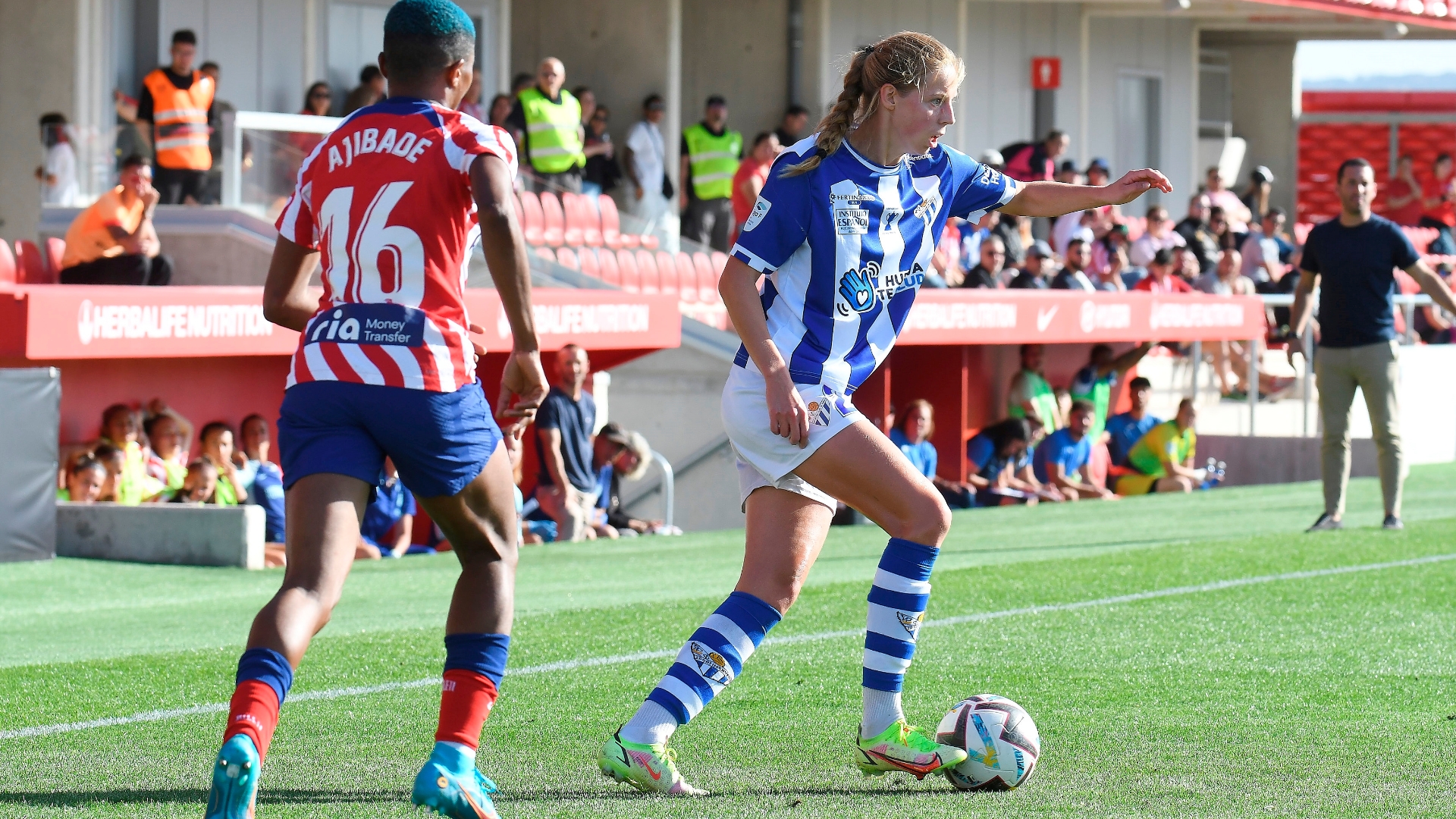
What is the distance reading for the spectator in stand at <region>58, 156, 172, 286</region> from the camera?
41.2ft

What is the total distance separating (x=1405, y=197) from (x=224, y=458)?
2445 cm

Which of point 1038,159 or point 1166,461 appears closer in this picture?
point 1166,461

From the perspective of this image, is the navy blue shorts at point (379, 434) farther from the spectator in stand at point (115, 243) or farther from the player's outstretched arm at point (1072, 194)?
the spectator in stand at point (115, 243)

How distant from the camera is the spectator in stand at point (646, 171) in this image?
19047mm

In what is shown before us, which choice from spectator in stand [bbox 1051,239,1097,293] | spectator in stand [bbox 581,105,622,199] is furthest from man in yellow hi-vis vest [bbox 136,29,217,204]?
spectator in stand [bbox 1051,239,1097,293]

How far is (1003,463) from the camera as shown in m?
16.1

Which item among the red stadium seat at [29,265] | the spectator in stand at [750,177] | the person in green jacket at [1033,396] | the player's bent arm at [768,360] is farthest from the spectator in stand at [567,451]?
the player's bent arm at [768,360]

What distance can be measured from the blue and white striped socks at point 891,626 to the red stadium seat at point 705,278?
40.2 feet

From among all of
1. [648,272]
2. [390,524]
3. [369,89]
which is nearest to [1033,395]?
[648,272]

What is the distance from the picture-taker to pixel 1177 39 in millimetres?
29781

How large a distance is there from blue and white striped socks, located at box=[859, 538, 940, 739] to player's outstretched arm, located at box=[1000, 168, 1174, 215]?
3.04 ft

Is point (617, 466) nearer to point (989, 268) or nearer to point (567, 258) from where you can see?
point (567, 258)

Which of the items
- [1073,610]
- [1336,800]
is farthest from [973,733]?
[1073,610]

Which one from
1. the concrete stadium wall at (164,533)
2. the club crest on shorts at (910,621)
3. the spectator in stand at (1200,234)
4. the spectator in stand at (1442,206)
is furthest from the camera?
the spectator in stand at (1442,206)
